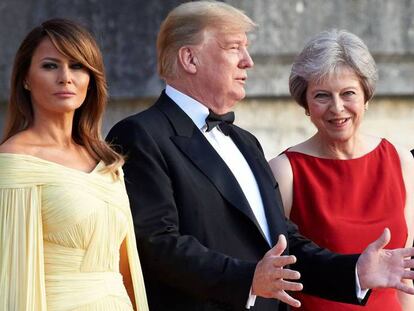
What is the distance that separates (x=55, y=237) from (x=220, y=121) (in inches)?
31.3

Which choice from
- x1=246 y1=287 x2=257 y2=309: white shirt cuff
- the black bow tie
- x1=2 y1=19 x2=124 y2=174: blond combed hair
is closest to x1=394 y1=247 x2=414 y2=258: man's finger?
x1=246 y1=287 x2=257 y2=309: white shirt cuff

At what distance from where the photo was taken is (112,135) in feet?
14.5

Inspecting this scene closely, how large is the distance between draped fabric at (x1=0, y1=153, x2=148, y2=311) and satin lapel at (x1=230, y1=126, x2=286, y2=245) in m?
0.58

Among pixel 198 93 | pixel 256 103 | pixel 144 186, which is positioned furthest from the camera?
pixel 256 103

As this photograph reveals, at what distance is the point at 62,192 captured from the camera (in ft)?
13.1

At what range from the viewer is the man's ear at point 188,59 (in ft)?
14.9

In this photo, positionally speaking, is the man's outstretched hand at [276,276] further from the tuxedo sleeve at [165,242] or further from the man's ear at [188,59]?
the man's ear at [188,59]

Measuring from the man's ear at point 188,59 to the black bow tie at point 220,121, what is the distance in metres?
0.17

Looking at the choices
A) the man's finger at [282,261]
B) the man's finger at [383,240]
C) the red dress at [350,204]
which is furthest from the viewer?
the red dress at [350,204]

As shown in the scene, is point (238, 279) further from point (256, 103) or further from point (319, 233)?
point (256, 103)

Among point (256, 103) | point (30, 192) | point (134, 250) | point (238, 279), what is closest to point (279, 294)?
point (238, 279)

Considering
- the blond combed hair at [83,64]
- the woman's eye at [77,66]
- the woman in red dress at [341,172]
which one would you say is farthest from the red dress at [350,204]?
the woman's eye at [77,66]

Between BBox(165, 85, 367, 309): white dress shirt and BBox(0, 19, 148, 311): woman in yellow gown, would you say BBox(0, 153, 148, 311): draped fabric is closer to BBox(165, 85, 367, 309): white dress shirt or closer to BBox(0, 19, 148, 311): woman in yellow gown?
BBox(0, 19, 148, 311): woman in yellow gown

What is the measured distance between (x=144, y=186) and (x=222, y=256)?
33cm
